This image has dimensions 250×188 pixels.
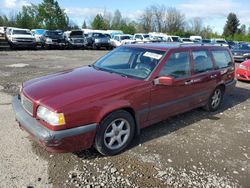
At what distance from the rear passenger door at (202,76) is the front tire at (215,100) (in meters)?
0.27

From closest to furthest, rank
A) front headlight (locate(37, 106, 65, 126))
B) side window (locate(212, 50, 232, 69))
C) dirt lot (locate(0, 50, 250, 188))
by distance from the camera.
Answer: front headlight (locate(37, 106, 65, 126)) < dirt lot (locate(0, 50, 250, 188)) < side window (locate(212, 50, 232, 69))

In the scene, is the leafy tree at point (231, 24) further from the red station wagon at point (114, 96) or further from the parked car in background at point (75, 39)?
the red station wagon at point (114, 96)

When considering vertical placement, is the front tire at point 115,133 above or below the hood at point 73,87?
below

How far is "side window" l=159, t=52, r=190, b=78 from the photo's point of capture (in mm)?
4248

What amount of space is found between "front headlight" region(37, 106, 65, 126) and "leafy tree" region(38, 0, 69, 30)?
163 ft

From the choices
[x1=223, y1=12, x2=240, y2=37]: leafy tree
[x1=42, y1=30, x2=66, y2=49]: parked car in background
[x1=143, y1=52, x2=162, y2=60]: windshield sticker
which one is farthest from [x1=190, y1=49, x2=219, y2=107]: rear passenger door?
[x1=223, y1=12, x2=240, y2=37]: leafy tree

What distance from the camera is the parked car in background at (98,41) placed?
25547 millimetres

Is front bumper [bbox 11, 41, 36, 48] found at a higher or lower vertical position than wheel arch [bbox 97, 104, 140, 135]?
lower

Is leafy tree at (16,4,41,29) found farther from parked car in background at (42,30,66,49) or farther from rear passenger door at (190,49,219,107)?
rear passenger door at (190,49,219,107)

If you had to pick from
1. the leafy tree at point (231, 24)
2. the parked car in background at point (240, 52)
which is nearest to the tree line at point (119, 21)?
the leafy tree at point (231, 24)

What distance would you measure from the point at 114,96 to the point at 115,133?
23.2 inches

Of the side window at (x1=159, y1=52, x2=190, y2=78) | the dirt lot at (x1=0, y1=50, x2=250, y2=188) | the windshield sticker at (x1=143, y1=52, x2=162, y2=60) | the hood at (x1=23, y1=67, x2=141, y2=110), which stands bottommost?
the dirt lot at (x1=0, y1=50, x2=250, y2=188)

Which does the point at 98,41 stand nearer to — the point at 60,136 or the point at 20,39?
the point at 20,39

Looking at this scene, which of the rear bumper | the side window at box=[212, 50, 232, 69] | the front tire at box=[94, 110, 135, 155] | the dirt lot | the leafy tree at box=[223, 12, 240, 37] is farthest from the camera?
the leafy tree at box=[223, 12, 240, 37]
